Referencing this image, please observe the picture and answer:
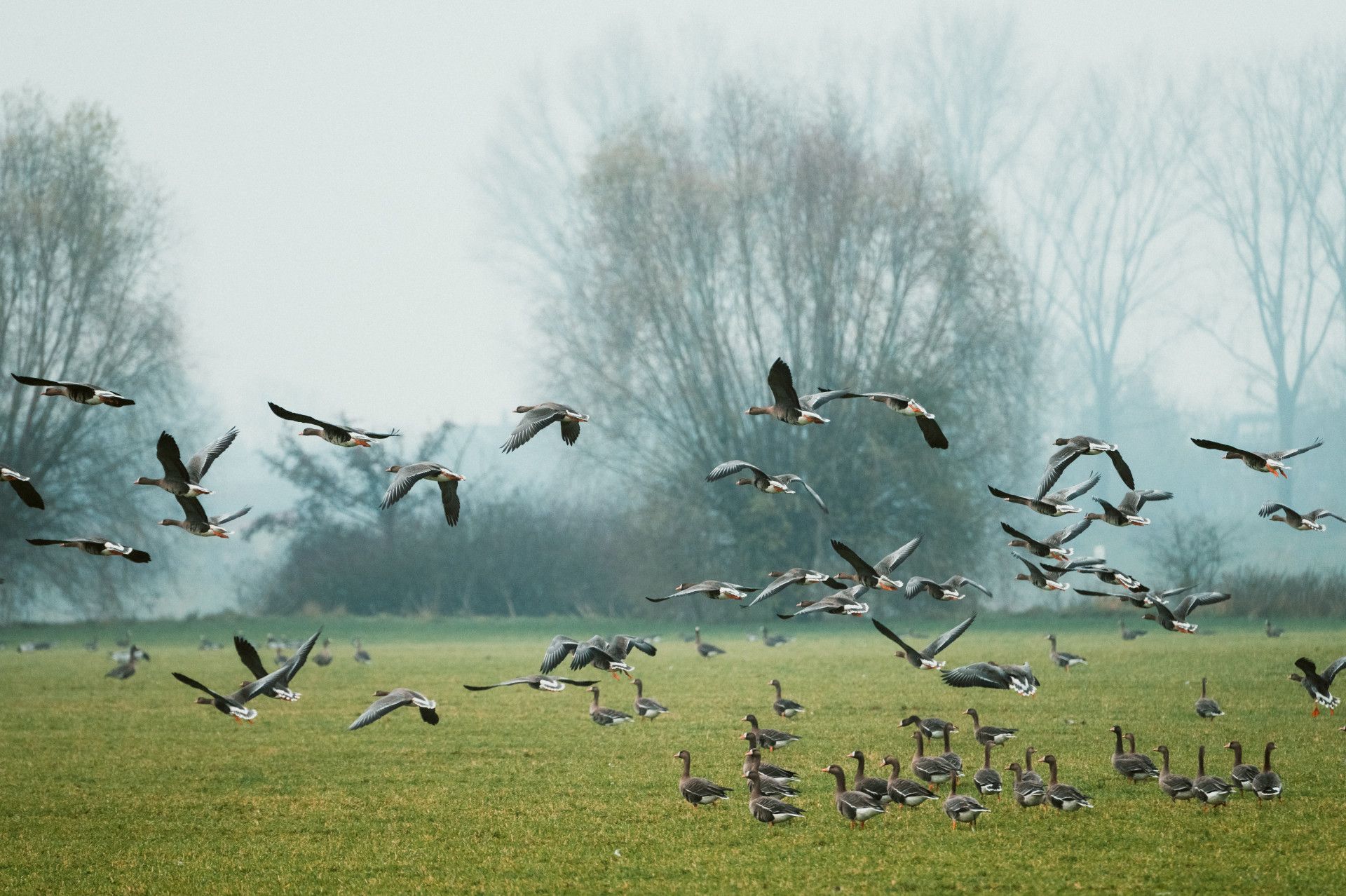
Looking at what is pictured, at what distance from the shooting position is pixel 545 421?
9.82 m

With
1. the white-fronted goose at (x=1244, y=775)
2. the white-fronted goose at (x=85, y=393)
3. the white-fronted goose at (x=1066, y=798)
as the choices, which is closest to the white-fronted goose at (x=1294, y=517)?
the white-fronted goose at (x=1244, y=775)

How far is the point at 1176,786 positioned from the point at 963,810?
6.00 ft

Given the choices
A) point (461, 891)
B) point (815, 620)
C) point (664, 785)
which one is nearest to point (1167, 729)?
point (664, 785)

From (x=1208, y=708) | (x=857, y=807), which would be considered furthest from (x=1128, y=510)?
(x=1208, y=708)

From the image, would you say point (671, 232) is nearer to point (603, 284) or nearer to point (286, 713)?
point (603, 284)

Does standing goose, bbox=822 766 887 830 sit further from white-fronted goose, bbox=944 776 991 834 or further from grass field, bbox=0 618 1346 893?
white-fronted goose, bbox=944 776 991 834

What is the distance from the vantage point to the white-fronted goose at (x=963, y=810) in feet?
30.7

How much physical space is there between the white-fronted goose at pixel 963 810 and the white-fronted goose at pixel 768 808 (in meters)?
1.07

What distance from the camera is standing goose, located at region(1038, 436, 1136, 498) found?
30.6ft

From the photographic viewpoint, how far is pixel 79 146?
39.6m

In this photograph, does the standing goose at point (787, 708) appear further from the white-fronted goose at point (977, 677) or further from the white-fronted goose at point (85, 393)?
the white-fronted goose at point (85, 393)

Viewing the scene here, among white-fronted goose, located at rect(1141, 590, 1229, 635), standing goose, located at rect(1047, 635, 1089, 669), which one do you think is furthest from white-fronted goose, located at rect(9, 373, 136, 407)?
standing goose, located at rect(1047, 635, 1089, 669)

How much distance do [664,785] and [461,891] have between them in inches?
140

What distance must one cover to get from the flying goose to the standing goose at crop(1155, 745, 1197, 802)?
509cm
